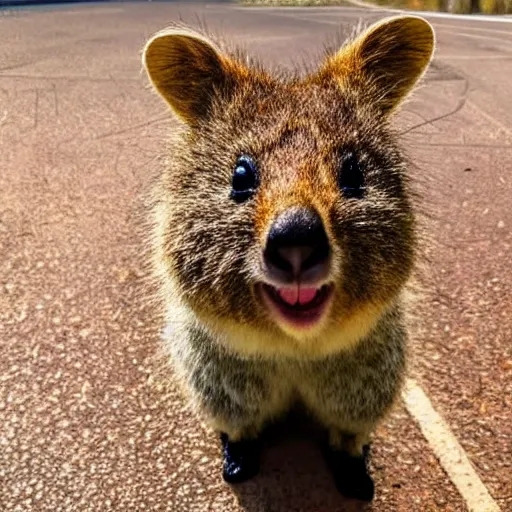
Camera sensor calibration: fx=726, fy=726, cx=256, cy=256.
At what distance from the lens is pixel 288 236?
2043 millimetres

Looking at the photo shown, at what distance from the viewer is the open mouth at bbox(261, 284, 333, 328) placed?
7.37 ft

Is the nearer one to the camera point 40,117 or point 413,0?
point 40,117

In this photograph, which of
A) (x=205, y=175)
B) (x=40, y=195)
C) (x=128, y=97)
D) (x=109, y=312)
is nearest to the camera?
(x=205, y=175)

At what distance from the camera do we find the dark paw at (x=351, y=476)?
9.12 feet

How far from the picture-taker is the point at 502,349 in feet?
11.8

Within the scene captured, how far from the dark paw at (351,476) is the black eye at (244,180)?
118 centimetres

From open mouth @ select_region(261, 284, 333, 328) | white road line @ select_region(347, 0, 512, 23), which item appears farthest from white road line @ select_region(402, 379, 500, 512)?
white road line @ select_region(347, 0, 512, 23)

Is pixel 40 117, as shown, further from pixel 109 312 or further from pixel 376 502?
pixel 376 502

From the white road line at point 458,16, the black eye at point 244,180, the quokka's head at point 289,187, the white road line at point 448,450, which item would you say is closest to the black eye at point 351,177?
the quokka's head at point 289,187

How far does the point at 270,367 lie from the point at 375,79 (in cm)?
116

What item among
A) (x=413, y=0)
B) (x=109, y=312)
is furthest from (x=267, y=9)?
(x=109, y=312)

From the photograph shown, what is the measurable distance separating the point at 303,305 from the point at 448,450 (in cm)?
115

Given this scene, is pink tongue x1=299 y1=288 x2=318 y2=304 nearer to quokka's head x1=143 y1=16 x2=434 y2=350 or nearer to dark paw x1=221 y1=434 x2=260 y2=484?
quokka's head x1=143 y1=16 x2=434 y2=350

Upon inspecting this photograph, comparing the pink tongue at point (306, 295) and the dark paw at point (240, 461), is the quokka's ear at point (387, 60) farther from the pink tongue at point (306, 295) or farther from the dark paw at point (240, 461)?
the dark paw at point (240, 461)
